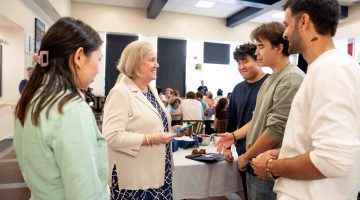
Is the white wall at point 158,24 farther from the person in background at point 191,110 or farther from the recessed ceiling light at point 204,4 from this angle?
the person in background at point 191,110

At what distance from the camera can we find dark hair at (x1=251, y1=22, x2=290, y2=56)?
1.54 meters

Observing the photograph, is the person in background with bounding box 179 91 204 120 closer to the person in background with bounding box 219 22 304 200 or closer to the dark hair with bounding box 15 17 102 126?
the person in background with bounding box 219 22 304 200

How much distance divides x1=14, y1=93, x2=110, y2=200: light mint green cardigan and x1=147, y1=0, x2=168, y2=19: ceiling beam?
7.72 m

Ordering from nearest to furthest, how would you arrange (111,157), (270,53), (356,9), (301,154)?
1. (301,154)
2. (270,53)
3. (111,157)
4. (356,9)

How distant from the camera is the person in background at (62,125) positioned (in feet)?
2.62

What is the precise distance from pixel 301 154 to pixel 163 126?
974mm

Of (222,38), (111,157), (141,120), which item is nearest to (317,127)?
(141,120)

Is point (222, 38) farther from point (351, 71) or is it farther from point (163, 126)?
point (351, 71)

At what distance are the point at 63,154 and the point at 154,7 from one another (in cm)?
872

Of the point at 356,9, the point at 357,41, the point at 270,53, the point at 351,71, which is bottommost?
the point at 351,71

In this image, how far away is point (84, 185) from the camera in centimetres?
81

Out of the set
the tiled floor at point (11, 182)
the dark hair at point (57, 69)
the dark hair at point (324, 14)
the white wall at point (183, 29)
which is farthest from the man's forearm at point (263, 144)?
the white wall at point (183, 29)

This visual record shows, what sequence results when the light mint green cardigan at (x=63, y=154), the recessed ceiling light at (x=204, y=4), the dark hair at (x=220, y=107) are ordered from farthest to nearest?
the recessed ceiling light at (x=204, y=4), the dark hair at (x=220, y=107), the light mint green cardigan at (x=63, y=154)

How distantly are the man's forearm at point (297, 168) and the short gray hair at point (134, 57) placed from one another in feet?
3.46
